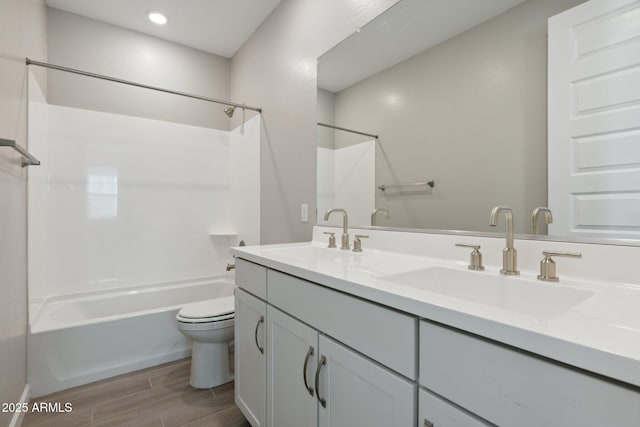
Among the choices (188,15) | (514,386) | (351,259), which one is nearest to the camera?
(514,386)

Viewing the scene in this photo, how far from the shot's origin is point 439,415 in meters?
0.60

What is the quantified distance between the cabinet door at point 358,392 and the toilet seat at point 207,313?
3.66 feet

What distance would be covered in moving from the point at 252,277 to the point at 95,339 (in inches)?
54.6

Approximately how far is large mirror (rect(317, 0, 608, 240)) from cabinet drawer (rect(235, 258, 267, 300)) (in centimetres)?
61

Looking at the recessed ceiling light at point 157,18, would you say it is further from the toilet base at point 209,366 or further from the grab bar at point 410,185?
the toilet base at point 209,366

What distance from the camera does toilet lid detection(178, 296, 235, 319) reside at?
188 cm

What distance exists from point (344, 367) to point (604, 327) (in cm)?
58

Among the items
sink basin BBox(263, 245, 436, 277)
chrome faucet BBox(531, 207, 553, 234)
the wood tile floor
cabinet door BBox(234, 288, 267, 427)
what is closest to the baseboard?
the wood tile floor

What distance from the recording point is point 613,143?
0.83 m

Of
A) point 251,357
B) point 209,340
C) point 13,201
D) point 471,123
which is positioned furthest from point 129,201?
point 471,123

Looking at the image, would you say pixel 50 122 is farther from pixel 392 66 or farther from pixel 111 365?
pixel 392 66

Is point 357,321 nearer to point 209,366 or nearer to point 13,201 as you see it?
point 209,366

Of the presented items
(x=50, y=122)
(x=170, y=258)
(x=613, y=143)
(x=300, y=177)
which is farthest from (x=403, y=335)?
(x=50, y=122)

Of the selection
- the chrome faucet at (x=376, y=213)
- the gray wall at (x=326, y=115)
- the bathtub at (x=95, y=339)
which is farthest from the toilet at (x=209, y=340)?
the gray wall at (x=326, y=115)
